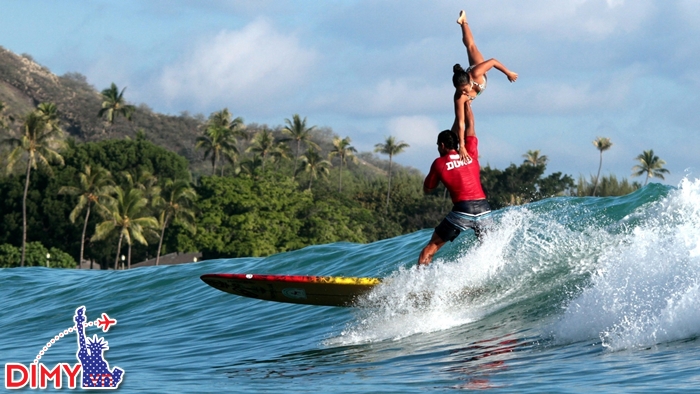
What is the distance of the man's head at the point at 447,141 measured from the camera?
10023 millimetres

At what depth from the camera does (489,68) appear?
10039 mm

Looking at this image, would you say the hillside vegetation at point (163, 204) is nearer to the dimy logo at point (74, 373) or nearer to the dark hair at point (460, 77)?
the dimy logo at point (74, 373)

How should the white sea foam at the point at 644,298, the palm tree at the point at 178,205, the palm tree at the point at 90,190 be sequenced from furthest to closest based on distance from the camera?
the palm tree at the point at 178,205, the palm tree at the point at 90,190, the white sea foam at the point at 644,298

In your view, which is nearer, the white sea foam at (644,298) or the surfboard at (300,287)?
the white sea foam at (644,298)

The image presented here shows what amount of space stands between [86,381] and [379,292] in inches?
143

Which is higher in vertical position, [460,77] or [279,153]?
[279,153]

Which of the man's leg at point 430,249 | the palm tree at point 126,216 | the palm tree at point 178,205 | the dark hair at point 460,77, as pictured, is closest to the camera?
the dark hair at point 460,77

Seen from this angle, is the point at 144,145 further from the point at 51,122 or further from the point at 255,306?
the point at 255,306

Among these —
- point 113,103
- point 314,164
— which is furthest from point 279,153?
point 113,103

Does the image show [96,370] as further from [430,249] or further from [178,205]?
[178,205]

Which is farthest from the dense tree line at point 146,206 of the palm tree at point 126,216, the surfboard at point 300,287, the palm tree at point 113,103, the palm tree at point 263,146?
the surfboard at point 300,287

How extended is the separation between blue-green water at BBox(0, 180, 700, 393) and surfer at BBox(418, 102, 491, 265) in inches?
29.0

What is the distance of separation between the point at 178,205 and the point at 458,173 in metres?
57.3

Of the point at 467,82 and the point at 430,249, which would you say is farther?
the point at 430,249
